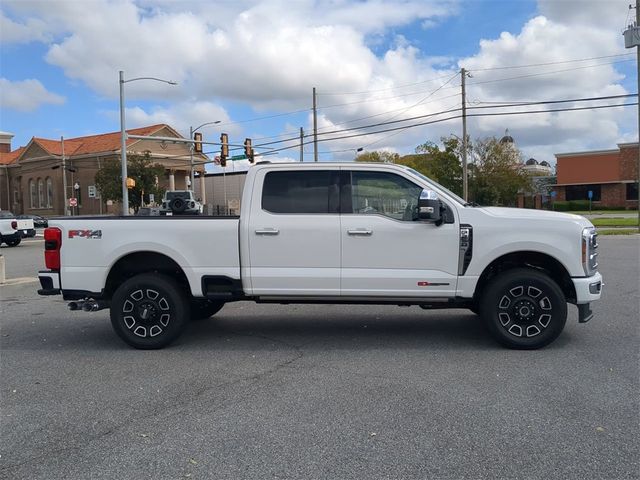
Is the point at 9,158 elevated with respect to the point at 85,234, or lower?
elevated

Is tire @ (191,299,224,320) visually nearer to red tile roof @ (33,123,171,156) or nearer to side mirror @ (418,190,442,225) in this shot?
side mirror @ (418,190,442,225)

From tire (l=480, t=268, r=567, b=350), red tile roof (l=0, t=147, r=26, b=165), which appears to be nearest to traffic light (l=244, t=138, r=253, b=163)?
tire (l=480, t=268, r=567, b=350)

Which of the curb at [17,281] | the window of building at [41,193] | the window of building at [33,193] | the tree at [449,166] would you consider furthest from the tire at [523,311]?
the window of building at [33,193]

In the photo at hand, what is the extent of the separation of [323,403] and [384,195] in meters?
2.55

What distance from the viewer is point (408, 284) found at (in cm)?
619

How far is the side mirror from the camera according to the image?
5.90 metres

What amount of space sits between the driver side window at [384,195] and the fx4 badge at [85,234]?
289 cm

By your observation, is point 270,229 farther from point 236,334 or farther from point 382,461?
point 382,461

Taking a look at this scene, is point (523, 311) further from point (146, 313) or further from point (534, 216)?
point (146, 313)

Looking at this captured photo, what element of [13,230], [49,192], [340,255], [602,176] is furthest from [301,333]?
[49,192]

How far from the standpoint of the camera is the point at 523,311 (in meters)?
6.15

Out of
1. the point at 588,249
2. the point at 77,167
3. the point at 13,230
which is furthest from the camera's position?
the point at 77,167

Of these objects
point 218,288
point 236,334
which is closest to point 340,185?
point 218,288

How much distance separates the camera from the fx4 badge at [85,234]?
6.47 m
